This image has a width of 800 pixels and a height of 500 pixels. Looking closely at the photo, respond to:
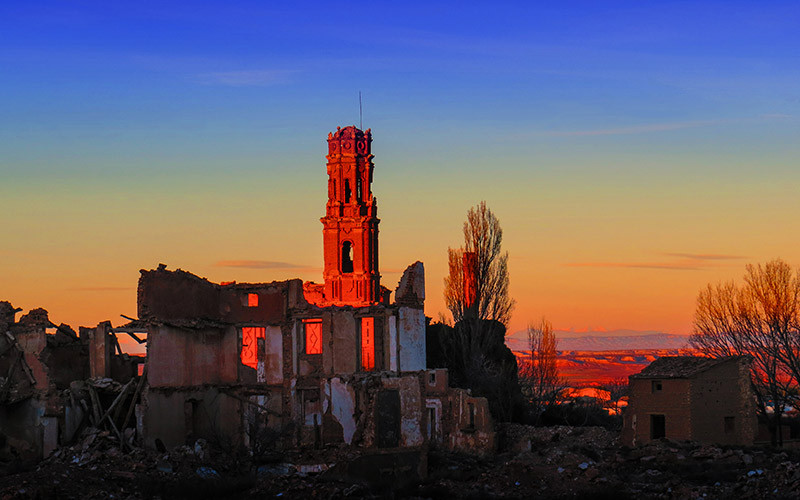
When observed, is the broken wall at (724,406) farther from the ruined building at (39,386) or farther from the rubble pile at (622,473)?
the ruined building at (39,386)

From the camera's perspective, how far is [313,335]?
128 feet

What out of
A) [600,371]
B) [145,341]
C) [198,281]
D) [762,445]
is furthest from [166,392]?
[600,371]

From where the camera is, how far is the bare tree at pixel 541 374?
156ft

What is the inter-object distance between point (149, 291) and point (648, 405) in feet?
48.1

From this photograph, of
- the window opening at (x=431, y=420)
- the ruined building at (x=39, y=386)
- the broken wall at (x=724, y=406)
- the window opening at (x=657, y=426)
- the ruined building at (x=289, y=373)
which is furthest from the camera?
the window opening at (x=431, y=420)

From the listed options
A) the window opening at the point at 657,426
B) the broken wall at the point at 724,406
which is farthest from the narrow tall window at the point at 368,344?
the broken wall at the point at 724,406

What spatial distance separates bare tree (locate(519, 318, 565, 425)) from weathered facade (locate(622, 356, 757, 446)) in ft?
32.6

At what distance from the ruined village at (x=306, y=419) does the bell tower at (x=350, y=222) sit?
71.6ft

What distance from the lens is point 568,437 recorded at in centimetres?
3784

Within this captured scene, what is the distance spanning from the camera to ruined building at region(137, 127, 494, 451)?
35.0 metres

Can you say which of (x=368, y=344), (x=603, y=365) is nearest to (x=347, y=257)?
(x=368, y=344)

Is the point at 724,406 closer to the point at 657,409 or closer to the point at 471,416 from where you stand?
the point at 657,409

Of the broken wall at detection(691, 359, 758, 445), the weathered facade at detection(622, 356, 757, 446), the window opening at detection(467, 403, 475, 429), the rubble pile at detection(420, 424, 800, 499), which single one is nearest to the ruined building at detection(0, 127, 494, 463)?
the window opening at detection(467, 403, 475, 429)

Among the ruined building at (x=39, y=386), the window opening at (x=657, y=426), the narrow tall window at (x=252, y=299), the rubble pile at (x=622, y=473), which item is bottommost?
the rubble pile at (x=622, y=473)
